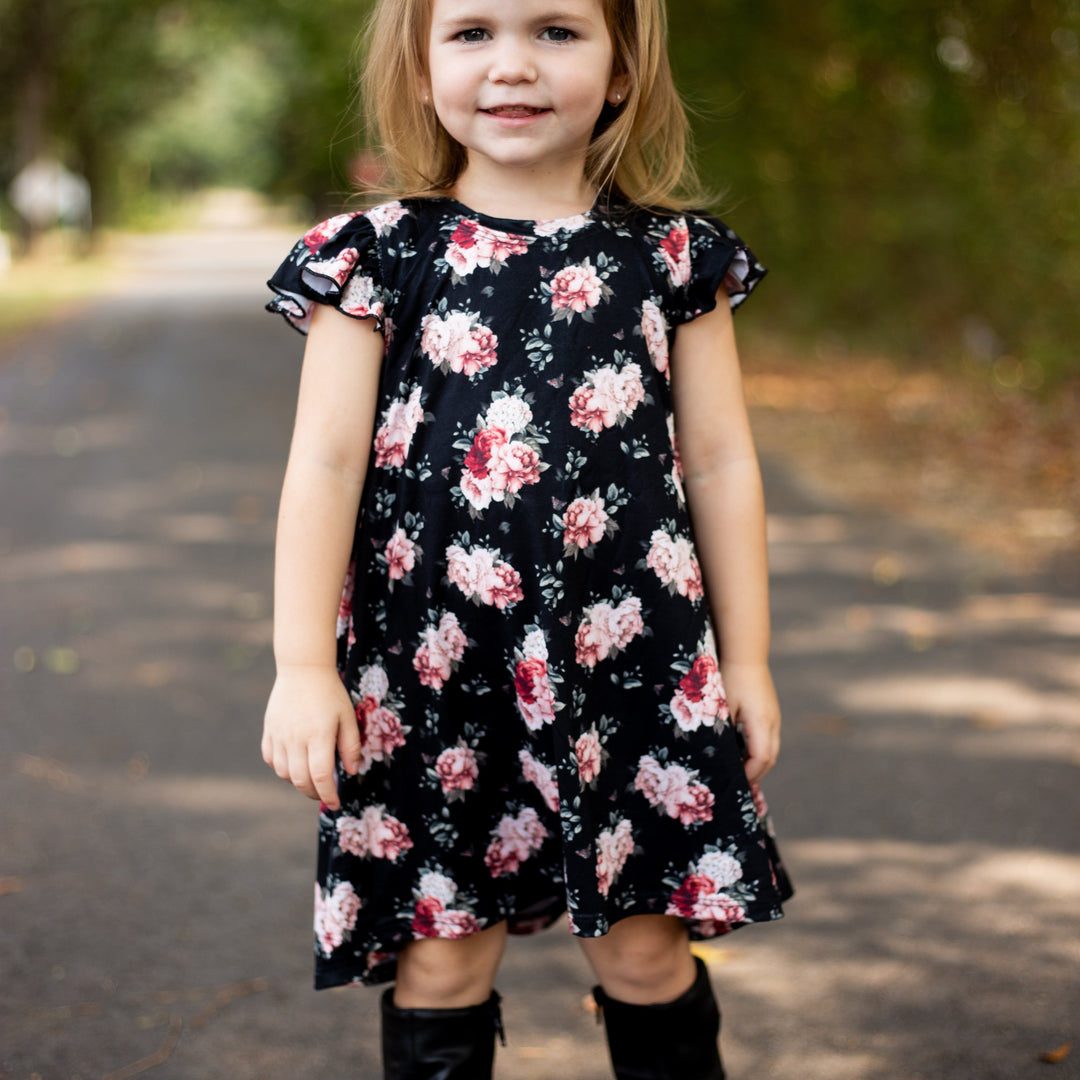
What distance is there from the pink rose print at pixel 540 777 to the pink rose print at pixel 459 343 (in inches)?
19.4

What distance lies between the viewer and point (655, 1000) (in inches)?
74.0

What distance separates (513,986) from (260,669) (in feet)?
6.37

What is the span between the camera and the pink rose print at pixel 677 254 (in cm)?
176

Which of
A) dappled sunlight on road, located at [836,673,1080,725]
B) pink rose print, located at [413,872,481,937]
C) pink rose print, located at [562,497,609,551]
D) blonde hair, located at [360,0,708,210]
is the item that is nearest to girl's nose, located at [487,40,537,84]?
blonde hair, located at [360,0,708,210]

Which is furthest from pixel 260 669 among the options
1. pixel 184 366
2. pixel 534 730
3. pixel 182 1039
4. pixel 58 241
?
pixel 58 241

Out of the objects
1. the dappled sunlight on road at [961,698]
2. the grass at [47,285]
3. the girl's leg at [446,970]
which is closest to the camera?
the girl's leg at [446,970]

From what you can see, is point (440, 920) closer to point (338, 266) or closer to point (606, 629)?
point (606, 629)

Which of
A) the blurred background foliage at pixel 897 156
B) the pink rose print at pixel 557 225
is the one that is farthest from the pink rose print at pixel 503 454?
the blurred background foliage at pixel 897 156

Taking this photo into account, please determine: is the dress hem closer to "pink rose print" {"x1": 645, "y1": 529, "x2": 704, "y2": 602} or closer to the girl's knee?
the girl's knee

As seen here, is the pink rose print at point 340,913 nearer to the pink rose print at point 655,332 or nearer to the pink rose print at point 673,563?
the pink rose print at point 673,563

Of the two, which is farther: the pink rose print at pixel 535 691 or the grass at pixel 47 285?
the grass at pixel 47 285

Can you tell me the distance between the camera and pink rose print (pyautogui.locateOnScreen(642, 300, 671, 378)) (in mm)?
1717

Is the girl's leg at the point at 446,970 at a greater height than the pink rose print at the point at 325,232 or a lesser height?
lesser

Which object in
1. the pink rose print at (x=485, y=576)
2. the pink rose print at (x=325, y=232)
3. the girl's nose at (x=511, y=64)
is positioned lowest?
the pink rose print at (x=485, y=576)
